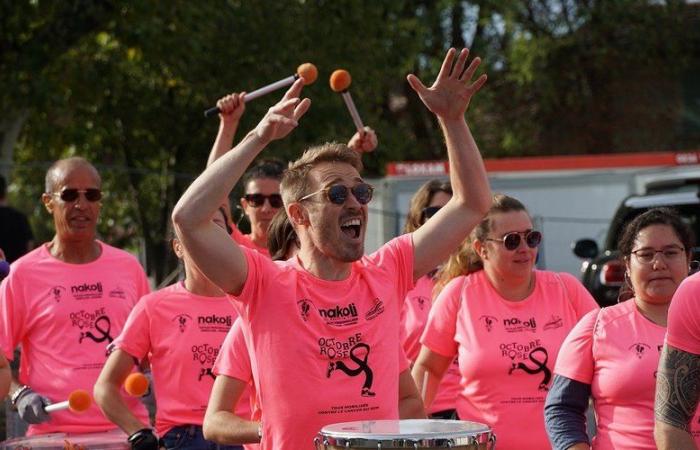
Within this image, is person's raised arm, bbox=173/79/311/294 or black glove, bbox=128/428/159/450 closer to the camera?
person's raised arm, bbox=173/79/311/294

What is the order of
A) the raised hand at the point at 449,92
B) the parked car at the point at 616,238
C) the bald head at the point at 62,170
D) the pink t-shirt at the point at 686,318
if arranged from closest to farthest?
the pink t-shirt at the point at 686,318, the raised hand at the point at 449,92, the bald head at the point at 62,170, the parked car at the point at 616,238

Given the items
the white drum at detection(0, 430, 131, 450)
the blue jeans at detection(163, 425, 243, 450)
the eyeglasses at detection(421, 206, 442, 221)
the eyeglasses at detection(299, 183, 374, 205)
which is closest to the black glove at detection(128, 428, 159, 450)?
the white drum at detection(0, 430, 131, 450)

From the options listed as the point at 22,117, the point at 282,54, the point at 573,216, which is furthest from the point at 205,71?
the point at 573,216

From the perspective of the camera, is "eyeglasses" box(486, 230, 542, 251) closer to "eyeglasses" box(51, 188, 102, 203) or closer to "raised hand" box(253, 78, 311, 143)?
"eyeglasses" box(51, 188, 102, 203)

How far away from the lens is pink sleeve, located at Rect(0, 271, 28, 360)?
712 cm

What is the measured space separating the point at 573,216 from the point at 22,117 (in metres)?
7.82

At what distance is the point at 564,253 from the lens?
20.7m

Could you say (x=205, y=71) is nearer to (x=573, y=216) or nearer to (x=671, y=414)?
(x=573, y=216)

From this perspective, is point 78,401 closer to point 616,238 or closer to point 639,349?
point 639,349

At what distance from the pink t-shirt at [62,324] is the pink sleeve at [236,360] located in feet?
5.55

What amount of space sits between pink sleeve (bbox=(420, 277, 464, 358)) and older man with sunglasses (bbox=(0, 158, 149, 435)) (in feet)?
4.69

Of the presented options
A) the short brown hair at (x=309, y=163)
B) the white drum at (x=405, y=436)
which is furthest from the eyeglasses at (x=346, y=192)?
the white drum at (x=405, y=436)

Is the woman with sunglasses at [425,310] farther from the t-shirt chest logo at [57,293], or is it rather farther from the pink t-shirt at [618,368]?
the t-shirt chest logo at [57,293]

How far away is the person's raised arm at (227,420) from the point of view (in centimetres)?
510
